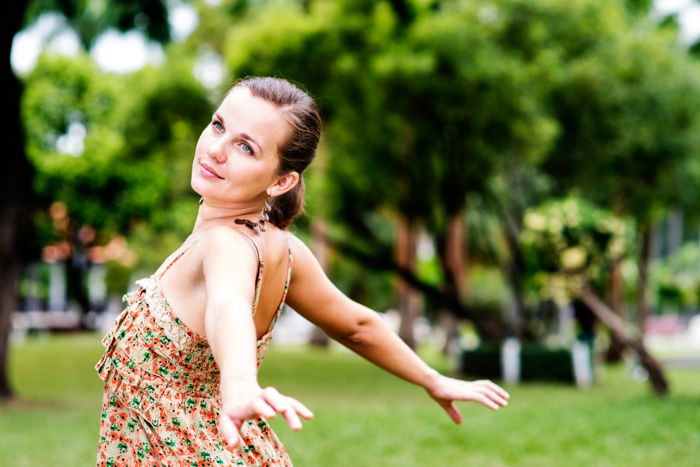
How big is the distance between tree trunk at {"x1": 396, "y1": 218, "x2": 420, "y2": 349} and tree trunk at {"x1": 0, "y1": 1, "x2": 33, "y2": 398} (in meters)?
13.7

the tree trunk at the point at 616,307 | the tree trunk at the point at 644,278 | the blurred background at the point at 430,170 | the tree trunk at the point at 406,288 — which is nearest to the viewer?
the blurred background at the point at 430,170

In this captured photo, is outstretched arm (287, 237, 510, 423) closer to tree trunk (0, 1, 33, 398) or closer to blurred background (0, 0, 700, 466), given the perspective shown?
blurred background (0, 0, 700, 466)

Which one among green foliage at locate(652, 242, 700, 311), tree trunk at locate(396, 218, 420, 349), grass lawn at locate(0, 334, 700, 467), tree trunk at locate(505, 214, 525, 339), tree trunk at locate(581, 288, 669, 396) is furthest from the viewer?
green foliage at locate(652, 242, 700, 311)

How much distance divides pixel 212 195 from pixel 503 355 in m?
17.4

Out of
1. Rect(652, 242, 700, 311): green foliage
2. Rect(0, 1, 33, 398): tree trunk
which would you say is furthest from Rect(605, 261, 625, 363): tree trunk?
Rect(0, 1, 33, 398): tree trunk

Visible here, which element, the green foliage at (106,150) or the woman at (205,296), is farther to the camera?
the green foliage at (106,150)

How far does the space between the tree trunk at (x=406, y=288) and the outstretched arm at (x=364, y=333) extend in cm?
2195

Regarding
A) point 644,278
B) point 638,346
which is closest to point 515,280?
point 644,278

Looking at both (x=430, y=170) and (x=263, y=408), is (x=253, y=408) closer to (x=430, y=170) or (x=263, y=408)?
(x=263, y=408)

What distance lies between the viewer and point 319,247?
26.9 m

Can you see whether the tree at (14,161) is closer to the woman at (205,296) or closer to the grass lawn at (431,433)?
the grass lawn at (431,433)

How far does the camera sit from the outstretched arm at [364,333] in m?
2.20

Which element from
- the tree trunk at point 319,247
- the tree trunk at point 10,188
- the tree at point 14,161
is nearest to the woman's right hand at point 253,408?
the tree at point 14,161

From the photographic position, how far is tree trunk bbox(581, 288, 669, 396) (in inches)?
536
